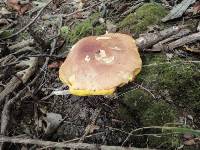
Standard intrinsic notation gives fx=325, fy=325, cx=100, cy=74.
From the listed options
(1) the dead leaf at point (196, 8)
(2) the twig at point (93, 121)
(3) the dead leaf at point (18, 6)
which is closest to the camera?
(2) the twig at point (93, 121)

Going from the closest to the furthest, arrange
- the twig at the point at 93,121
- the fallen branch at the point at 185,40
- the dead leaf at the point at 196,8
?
the twig at the point at 93,121
the fallen branch at the point at 185,40
the dead leaf at the point at 196,8

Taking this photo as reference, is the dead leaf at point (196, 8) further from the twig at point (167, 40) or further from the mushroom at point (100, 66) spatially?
the mushroom at point (100, 66)

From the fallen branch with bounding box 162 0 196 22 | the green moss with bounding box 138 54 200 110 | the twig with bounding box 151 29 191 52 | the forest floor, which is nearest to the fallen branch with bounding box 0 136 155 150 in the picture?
the forest floor

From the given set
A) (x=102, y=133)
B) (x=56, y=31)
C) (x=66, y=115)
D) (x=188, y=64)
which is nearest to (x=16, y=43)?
(x=56, y=31)

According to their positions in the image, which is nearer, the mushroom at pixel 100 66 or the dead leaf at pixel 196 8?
the mushroom at pixel 100 66

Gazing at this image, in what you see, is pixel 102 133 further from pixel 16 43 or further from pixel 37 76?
pixel 16 43

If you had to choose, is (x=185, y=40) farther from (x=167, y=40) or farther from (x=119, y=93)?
(x=119, y=93)

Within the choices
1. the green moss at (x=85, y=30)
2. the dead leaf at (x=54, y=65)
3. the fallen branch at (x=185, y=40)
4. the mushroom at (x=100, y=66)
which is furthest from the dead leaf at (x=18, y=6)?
the fallen branch at (x=185, y=40)

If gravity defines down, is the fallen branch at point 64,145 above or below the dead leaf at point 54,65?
below
